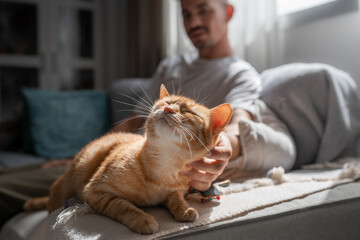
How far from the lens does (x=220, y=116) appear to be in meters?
0.66

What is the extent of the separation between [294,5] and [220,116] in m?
0.67

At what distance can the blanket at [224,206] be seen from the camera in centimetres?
65

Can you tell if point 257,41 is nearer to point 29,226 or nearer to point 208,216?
point 208,216

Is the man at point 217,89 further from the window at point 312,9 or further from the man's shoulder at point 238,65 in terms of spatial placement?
the window at point 312,9

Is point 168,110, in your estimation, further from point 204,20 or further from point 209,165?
point 204,20

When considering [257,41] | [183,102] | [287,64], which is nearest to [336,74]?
[287,64]

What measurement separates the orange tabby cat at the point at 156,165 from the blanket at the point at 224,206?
2cm

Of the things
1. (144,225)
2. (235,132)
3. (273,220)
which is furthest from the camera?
(235,132)

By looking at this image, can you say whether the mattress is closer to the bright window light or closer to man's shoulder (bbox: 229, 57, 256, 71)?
man's shoulder (bbox: 229, 57, 256, 71)

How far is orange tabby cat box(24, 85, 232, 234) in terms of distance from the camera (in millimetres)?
647

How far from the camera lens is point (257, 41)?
1.38m

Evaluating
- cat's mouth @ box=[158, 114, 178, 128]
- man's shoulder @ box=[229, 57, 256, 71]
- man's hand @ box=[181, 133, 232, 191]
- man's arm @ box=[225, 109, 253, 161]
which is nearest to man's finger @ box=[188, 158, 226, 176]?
man's hand @ box=[181, 133, 232, 191]

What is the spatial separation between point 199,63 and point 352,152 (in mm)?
613

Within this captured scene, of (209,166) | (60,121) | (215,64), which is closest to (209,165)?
(209,166)
